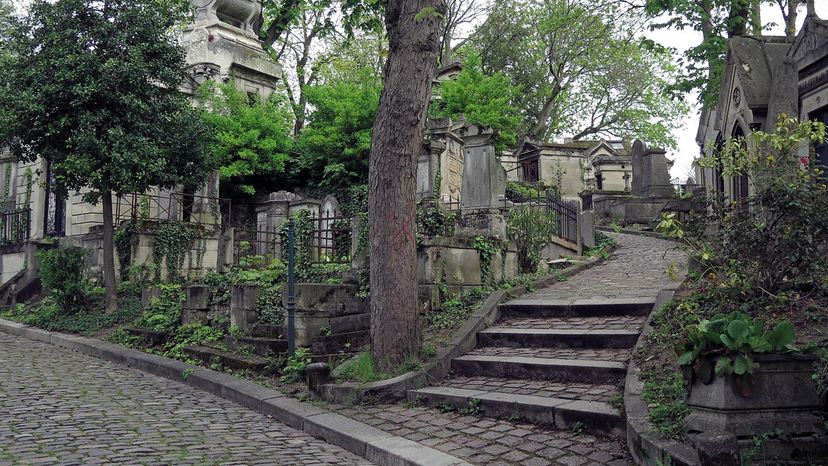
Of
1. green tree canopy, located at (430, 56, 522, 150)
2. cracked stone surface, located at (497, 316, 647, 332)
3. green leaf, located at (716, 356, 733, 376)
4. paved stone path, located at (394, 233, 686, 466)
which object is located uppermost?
green tree canopy, located at (430, 56, 522, 150)

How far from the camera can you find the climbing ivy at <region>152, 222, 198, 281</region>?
50.4 ft

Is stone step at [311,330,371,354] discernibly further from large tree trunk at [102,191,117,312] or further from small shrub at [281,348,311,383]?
large tree trunk at [102,191,117,312]

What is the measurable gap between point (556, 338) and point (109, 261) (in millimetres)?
10379

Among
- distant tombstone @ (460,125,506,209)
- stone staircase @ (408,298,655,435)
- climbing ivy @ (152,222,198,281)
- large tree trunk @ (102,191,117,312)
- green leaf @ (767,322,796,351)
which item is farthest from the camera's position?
climbing ivy @ (152,222,198,281)

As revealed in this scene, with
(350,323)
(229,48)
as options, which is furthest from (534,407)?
(229,48)

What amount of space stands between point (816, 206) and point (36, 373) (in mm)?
9735

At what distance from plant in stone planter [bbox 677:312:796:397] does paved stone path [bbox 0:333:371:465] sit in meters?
2.79

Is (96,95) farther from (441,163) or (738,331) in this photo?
(738,331)

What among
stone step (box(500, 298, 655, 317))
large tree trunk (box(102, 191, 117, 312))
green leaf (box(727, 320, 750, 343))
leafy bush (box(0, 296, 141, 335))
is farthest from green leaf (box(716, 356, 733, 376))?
large tree trunk (box(102, 191, 117, 312))

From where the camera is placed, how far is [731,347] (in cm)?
373

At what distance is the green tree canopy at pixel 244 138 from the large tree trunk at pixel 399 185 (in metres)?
14.8

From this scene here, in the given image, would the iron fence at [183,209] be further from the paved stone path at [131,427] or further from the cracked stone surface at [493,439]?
the cracked stone surface at [493,439]

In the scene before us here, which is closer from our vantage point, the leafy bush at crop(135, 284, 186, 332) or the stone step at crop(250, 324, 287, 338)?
the stone step at crop(250, 324, 287, 338)

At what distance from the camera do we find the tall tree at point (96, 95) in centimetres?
1309
